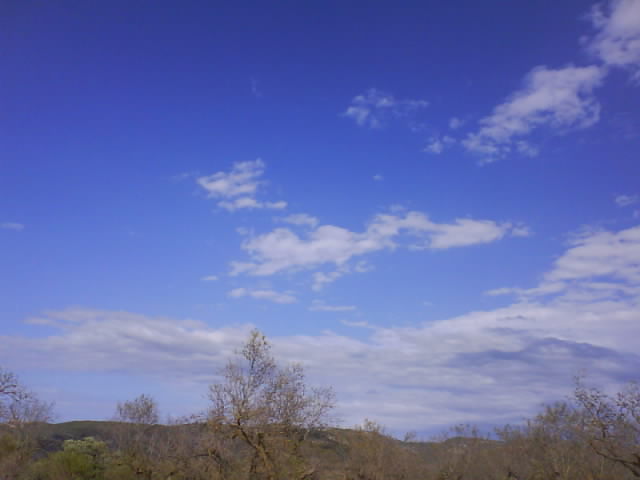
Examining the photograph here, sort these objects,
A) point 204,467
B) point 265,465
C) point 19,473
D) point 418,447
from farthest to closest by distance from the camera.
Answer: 1. point 418,447
2. point 19,473
3. point 204,467
4. point 265,465

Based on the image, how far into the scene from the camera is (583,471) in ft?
163

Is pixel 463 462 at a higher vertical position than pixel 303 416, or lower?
lower

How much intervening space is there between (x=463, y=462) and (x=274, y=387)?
5060 centimetres

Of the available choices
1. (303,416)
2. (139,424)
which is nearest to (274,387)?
(303,416)

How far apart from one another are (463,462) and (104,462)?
46269mm

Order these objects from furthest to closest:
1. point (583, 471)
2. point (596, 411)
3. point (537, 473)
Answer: point (537, 473) < point (583, 471) < point (596, 411)

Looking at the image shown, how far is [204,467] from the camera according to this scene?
3359 cm

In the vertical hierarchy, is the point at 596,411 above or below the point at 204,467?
above

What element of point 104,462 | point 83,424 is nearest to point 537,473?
point 104,462

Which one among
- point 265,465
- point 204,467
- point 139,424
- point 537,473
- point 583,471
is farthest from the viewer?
point 139,424

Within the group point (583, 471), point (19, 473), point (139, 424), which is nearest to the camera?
point (19, 473)

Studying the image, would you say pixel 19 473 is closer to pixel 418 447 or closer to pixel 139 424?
pixel 139 424

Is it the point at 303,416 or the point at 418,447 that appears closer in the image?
the point at 303,416

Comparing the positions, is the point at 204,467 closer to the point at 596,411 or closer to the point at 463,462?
the point at 596,411
